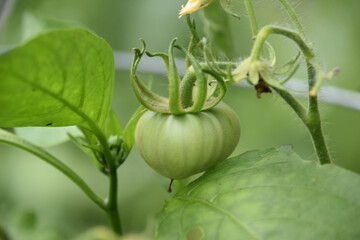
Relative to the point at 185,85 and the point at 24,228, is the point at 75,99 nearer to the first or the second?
the point at 185,85

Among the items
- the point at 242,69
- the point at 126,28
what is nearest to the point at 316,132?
the point at 242,69

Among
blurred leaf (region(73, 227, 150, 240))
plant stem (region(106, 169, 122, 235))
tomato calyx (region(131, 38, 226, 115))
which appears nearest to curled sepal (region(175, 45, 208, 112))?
tomato calyx (region(131, 38, 226, 115))

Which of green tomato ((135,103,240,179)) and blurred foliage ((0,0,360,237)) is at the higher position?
green tomato ((135,103,240,179))

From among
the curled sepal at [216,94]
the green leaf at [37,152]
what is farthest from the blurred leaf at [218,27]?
the green leaf at [37,152]

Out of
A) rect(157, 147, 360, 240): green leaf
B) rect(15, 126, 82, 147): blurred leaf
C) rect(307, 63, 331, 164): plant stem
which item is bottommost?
rect(15, 126, 82, 147): blurred leaf

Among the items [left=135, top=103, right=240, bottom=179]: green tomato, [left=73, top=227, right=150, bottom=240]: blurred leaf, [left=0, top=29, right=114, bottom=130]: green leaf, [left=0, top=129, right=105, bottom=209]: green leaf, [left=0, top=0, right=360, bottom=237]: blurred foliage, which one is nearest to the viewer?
[left=0, top=29, right=114, bottom=130]: green leaf

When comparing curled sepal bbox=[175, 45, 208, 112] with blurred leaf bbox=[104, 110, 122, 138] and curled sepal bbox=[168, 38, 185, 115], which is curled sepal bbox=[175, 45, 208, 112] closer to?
curled sepal bbox=[168, 38, 185, 115]

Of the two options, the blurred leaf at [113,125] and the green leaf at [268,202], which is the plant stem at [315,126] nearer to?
the green leaf at [268,202]

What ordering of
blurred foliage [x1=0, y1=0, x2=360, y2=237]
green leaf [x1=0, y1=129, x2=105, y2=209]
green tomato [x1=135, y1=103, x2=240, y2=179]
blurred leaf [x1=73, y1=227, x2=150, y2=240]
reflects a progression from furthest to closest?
blurred foliage [x1=0, y1=0, x2=360, y2=237], blurred leaf [x1=73, y1=227, x2=150, y2=240], green leaf [x1=0, y1=129, x2=105, y2=209], green tomato [x1=135, y1=103, x2=240, y2=179]
